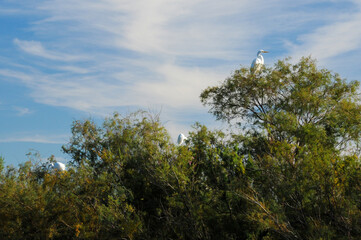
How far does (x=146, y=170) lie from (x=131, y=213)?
166 centimetres

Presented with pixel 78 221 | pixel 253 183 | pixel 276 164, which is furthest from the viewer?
pixel 78 221

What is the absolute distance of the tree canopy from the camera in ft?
37.6

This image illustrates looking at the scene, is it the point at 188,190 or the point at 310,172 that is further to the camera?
the point at 188,190

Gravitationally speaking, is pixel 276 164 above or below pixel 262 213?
above

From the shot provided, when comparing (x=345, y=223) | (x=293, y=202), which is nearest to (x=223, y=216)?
(x=293, y=202)

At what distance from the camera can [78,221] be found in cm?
1566

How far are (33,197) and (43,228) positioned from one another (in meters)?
1.18

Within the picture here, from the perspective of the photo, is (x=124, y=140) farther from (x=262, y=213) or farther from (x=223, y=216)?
(x=262, y=213)

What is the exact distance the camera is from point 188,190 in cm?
1470

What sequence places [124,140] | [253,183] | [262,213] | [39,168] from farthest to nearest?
1. [39,168]
2. [124,140]
3. [253,183]
4. [262,213]

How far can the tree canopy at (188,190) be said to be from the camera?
11.5 meters

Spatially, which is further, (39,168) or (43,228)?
(39,168)

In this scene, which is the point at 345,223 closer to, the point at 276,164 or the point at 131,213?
the point at 276,164

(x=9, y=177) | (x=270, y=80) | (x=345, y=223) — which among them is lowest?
(x=345, y=223)
